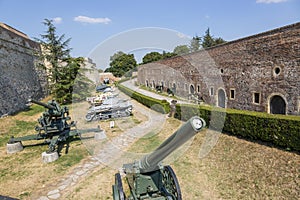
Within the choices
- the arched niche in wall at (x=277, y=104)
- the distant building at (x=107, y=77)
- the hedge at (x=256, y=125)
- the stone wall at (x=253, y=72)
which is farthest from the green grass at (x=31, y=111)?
the distant building at (x=107, y=77)

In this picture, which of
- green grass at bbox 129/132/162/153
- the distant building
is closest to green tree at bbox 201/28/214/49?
the distant building

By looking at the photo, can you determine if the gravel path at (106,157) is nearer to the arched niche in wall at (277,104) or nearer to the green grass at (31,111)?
the arched niche in wall at (277,104)

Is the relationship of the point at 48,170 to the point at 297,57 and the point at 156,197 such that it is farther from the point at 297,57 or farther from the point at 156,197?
the point at 297,57

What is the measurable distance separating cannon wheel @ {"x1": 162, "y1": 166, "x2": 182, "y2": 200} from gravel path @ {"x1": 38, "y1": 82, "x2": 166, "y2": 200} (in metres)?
2.52

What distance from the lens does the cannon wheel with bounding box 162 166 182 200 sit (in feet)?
11.8

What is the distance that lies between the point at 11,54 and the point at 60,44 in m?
4.82

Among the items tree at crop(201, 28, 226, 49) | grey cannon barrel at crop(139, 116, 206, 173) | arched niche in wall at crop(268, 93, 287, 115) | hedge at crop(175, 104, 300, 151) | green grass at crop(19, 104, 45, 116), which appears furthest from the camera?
tree at crop(201, 28, 226, 49)

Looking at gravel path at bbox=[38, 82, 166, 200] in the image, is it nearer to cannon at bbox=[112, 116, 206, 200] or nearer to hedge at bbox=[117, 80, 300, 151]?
cannon at bbox=[112, 116, 206, 200]

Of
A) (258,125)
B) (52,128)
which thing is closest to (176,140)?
(258,125)

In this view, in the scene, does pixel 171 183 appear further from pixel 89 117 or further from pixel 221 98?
pixel 221 98

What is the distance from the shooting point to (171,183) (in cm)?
379

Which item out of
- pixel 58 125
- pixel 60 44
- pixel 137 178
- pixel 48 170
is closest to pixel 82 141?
pixel 58 125

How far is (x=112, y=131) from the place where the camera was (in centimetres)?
1016

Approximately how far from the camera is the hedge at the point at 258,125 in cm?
620
